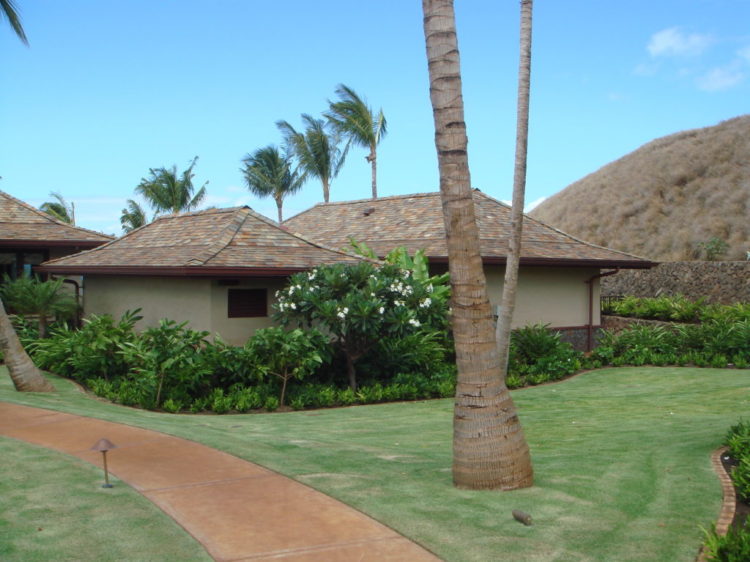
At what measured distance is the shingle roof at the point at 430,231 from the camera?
22.0 m

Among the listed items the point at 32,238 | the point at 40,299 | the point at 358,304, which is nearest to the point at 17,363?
the point at 40,299

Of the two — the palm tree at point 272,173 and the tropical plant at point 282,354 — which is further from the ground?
the palm tree at point 272,173

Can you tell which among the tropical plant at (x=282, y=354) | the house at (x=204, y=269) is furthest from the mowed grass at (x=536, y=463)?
the house at (x=204, y=269)

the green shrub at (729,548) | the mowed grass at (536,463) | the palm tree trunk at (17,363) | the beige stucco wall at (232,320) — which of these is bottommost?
the mowed grass at (536,463)

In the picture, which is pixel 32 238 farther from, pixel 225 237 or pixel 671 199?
pixel 671 199

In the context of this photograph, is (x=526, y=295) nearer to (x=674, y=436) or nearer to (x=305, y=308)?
(x=305, y=308)

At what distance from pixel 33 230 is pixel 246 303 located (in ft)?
34.0

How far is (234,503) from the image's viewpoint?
7.48 meters

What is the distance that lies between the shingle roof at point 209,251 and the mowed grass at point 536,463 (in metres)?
3.24

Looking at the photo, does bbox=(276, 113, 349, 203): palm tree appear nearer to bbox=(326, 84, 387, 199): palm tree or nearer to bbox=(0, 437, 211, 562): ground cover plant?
bbox=(326, 84, 387, 199): palm tree

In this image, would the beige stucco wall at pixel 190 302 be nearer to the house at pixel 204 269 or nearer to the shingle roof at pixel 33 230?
the house at pixel 204 269

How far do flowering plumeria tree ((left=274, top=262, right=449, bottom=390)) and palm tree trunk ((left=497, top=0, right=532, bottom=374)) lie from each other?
1549 mm

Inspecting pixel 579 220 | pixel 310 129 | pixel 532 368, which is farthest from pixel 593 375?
pixel 579 220

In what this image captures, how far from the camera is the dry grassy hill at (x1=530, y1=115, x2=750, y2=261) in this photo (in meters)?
48.5
